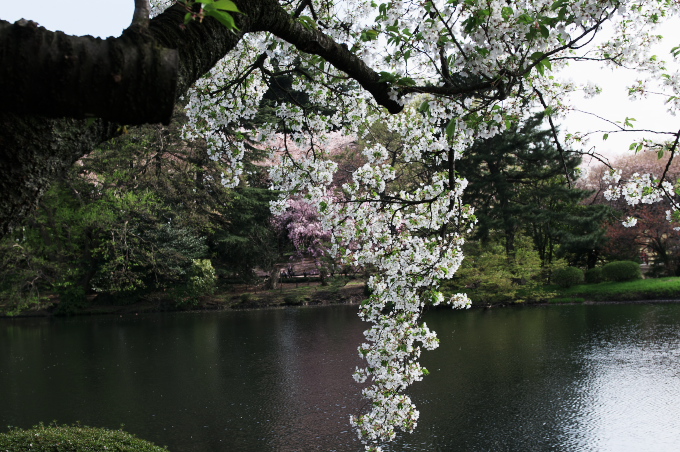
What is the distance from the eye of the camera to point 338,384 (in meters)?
8.12

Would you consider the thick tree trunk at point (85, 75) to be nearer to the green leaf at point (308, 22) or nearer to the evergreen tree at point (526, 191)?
the green leaf at point (308, 22)

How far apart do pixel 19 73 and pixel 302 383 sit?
7.93 m

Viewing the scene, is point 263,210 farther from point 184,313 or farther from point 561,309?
point 561,309

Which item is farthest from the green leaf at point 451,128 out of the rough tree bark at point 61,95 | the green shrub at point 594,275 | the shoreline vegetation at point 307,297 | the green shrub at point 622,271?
the green shrub at point 594,275

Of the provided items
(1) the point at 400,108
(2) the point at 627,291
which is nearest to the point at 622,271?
(2) the point at 627,291

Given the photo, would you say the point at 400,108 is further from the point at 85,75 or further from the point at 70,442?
the point at 70,442

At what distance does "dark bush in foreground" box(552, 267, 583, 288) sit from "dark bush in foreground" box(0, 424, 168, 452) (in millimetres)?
16623

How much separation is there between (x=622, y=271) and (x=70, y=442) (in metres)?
17.6

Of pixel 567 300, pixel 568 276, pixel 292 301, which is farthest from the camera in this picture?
pixel 292 301

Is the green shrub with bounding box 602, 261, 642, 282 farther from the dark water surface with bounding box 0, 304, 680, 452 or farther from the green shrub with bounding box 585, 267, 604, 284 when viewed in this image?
the dark water surface with bounding box 0, 304, 680, 452

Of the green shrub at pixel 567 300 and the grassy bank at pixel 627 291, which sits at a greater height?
the grassy bank at pixel 627 291

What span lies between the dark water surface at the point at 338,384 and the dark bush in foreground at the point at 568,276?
11.9 ft

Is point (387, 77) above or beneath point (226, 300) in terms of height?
above

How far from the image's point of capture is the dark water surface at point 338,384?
19.4ft
